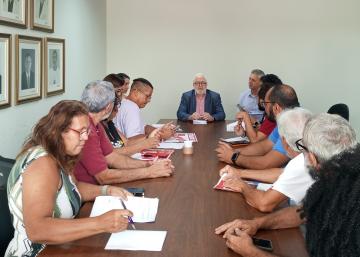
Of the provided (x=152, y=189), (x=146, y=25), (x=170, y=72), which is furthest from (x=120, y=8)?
(x=152, y=189)

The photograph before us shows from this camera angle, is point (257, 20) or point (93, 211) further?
point (257, 20)

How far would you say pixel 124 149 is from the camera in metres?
3.21

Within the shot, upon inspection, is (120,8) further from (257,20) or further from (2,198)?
(2,198)

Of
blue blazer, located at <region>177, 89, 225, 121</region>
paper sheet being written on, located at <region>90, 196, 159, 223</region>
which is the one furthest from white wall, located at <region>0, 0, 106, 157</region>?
paper sheet being written on, located at <region>90, 196, 159, 223</region>

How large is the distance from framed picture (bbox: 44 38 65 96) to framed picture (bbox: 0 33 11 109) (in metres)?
0.86

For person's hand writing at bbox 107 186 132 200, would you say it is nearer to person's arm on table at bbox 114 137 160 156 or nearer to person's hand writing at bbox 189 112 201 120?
person's arm on table at bbox 114 137 160 156

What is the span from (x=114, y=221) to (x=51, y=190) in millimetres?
262

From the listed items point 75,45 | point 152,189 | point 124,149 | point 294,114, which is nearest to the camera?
point 294,114

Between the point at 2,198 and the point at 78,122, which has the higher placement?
the point at 78,122

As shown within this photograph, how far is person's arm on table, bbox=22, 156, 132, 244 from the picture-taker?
61.8 inches

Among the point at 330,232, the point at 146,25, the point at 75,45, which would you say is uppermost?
the point at 146,25

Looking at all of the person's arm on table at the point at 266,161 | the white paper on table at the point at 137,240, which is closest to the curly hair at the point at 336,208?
the white paper on table at the point at 137,240

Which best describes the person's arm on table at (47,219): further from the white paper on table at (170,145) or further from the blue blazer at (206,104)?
the blue blazer at (206,104)

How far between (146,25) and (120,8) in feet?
1.54
